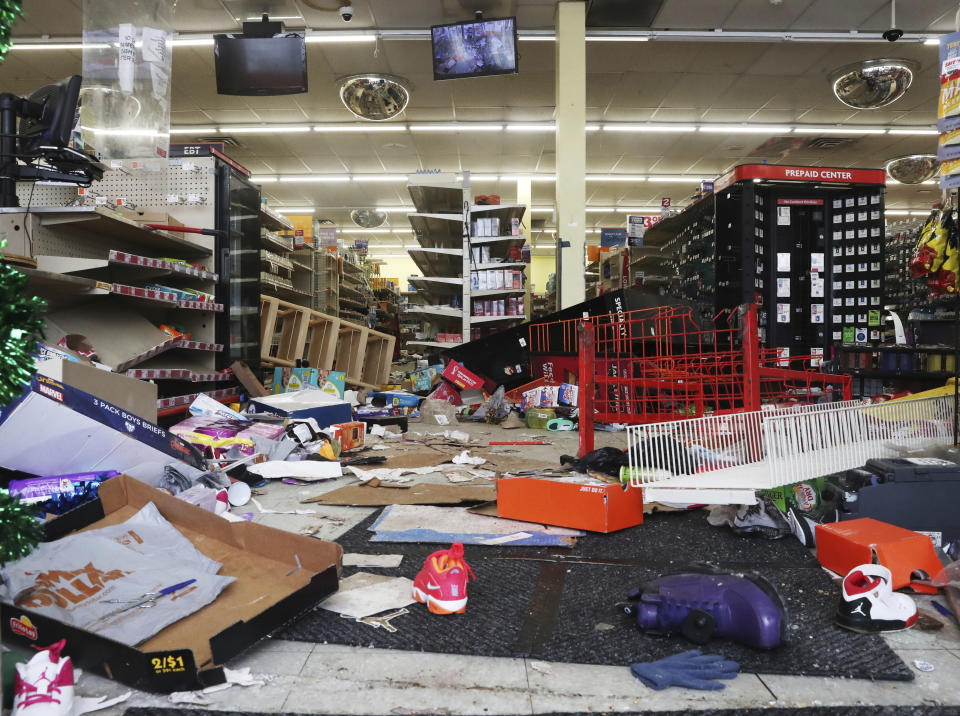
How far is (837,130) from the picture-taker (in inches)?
417

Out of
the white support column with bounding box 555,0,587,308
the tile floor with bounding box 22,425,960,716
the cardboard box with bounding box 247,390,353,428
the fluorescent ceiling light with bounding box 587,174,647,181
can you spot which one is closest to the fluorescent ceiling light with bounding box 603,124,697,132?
the fluorescent ceiling light with bounding box 587,174,647,181

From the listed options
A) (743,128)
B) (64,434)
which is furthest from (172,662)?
(743,128)

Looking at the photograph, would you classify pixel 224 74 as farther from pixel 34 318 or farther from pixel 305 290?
pixel 34 318

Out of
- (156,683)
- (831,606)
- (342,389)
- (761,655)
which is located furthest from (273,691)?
(342,389)

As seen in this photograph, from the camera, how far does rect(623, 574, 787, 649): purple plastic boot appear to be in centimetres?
130

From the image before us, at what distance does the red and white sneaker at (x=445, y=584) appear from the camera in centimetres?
148

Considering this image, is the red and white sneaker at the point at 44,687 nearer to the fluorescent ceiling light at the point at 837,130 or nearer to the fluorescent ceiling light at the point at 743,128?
the fluorescent ceiling light at the point at 743,128

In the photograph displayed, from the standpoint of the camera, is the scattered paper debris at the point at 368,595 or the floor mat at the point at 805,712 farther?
the scattered paper debris at the point at 368,595

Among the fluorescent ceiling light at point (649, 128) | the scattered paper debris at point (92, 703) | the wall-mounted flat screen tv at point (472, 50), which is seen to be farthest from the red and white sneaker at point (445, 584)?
the fluorescent ceiling light at point (649, 128)

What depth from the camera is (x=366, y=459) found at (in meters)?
3.33

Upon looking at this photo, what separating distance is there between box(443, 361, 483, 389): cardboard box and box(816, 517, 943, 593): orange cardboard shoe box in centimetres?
436

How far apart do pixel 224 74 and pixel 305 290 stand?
4.06 meters

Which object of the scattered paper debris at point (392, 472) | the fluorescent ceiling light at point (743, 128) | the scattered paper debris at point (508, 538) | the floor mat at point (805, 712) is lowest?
the floor mat at point (805, 712)

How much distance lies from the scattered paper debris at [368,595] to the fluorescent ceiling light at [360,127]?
9.91 metres
